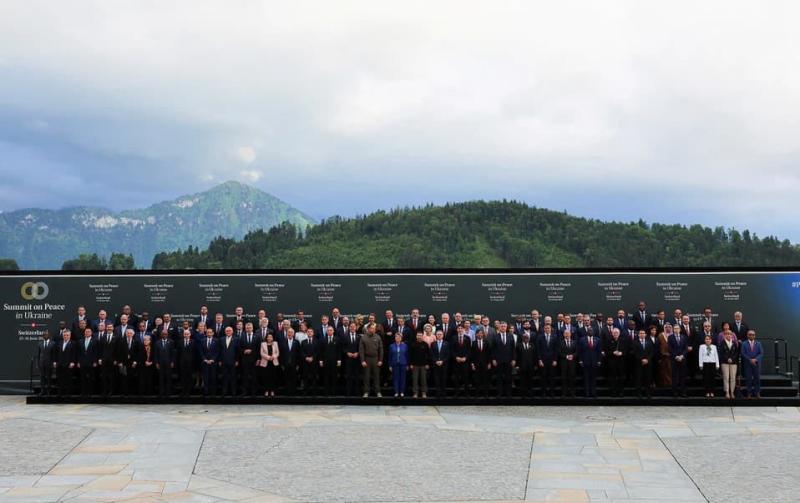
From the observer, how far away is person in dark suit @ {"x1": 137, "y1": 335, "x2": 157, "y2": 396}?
16969mm

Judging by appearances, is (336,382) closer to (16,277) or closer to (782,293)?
(16,277)

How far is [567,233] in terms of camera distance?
2345 inches

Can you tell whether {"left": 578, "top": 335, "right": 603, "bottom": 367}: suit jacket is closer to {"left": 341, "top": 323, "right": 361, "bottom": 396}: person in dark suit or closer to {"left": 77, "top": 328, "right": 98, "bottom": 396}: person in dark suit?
{"left": 341, "top": 323, "right": 361, "bottom": 396}: person in dark suit

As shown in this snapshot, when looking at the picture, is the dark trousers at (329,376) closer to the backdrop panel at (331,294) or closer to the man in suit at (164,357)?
the backdrop panel at (331,294)

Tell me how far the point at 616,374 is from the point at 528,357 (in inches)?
76.9

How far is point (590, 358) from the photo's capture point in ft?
54.4

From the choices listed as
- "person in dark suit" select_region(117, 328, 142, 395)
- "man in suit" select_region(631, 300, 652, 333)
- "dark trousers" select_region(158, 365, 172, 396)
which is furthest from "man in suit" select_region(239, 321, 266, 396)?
"man in suit" select_region(631, 300, 652, 333)

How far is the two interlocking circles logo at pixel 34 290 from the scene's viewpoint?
744 inches

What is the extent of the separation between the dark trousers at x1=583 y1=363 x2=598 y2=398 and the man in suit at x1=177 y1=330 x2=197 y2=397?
822cm

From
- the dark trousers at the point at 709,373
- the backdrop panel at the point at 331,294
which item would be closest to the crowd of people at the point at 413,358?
the dark trousers at the point at 709,373

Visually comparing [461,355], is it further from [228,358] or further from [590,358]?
[228,358]

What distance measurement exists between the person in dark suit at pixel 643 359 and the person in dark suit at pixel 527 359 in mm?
2067

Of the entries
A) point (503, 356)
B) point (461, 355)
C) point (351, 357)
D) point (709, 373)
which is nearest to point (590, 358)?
point (503, 356)

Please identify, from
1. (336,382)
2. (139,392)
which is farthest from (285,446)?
(139,392)
